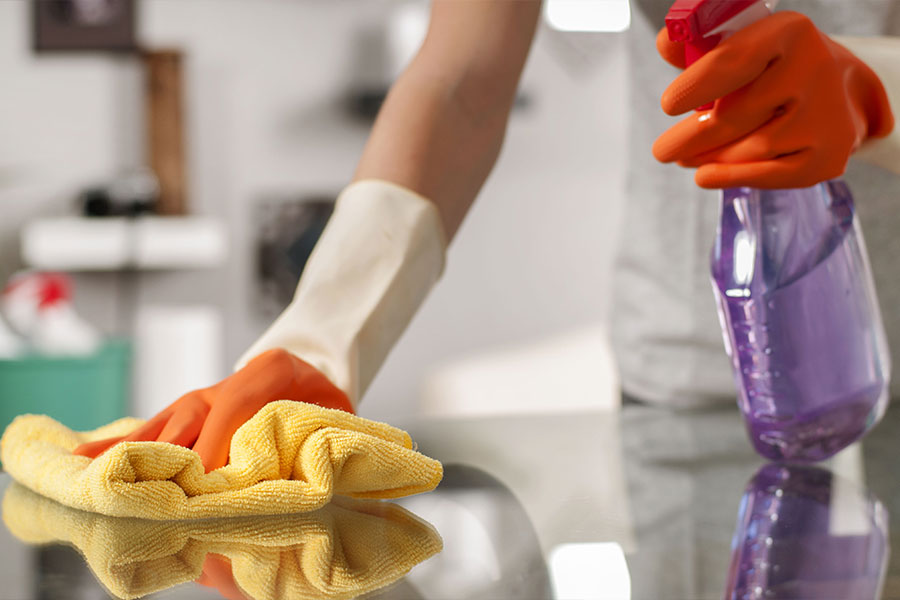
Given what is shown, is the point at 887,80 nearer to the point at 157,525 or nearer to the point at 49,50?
the point at 157,525

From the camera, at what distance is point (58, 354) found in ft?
7.50

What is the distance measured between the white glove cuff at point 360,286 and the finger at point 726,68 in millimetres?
220

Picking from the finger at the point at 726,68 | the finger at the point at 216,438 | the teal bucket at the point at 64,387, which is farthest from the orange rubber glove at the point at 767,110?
the teal bucket at the point at 64,387

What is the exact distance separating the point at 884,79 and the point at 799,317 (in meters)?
0.16

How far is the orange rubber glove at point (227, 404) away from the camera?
49 cm

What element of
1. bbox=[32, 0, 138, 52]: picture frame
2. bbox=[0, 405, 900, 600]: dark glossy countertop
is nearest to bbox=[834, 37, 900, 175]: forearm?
bbox=[0, 405, 900, 600]: dark glossy countertop

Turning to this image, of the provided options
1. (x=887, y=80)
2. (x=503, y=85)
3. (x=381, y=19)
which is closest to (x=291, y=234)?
(x=381, y=19)

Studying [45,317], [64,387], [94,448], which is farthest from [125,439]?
[45,317]

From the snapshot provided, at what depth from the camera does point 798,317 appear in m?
0.55

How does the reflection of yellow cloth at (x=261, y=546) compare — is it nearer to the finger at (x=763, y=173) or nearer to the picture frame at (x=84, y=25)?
the finger at (x=763, y=173)

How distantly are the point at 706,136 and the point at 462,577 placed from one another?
0.29 m

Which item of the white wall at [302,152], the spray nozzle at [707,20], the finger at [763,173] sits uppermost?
the spray nozzle at [707,20]

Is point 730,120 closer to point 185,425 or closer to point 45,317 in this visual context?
point 185,425

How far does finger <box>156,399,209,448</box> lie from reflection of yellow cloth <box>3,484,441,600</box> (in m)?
0.05
